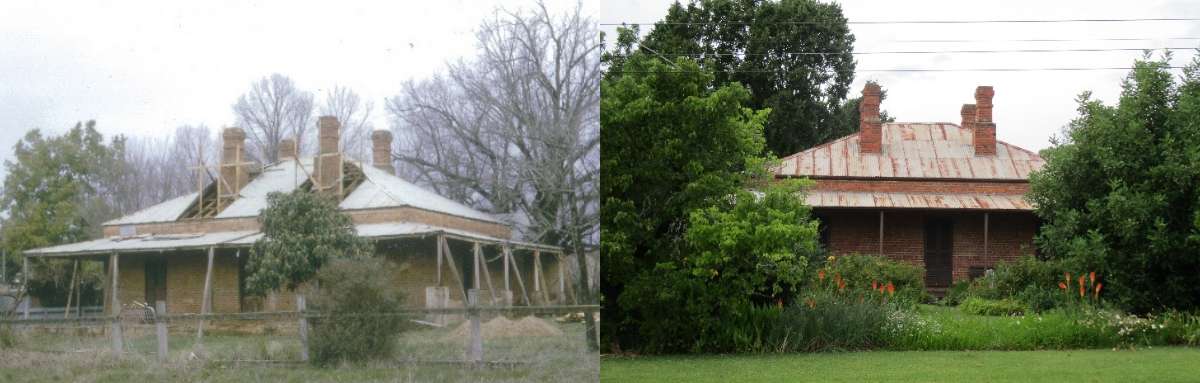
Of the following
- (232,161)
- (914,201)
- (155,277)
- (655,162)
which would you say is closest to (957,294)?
(914,201)

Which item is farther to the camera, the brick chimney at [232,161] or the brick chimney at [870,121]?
the brick chimney at [870,121]

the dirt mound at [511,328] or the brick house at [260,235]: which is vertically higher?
the brick house at [260,235]

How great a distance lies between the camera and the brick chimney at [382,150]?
4367 millimetres

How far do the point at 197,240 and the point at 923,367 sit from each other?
8.73 metres

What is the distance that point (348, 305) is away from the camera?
4.31 metres

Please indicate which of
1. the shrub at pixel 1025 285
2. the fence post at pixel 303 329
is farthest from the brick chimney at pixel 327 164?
the shrub at pixel 1025 285

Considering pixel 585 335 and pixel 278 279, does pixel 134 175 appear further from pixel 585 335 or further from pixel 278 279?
pixel 585 335

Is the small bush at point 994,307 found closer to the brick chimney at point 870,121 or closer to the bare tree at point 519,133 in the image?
the brick chimney at point 870,121

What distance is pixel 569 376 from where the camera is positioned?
15.2 ft

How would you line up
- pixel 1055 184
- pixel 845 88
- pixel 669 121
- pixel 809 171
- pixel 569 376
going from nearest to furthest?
pixel 569 376 < pixel 669 121 < pixel 1055 184 < pixel 809 171 < pixel 845 88

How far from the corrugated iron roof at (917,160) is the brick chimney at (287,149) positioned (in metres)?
22.2

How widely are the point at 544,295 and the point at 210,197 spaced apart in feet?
4.41

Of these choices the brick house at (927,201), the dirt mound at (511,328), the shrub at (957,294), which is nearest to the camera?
the dirt mound at (511,328)

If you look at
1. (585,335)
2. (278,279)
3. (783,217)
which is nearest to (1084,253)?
(783,217)
